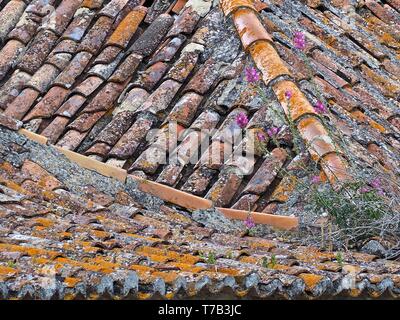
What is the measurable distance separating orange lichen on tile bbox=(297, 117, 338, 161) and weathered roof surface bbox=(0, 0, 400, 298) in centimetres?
1

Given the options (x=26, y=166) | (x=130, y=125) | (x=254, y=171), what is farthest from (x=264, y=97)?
(x=26, y=166)

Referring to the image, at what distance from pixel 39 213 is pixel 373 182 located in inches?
80.5

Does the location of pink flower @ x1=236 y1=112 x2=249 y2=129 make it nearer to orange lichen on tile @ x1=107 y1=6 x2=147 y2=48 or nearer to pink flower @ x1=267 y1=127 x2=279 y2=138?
pink flower @ x1=267 y1=127 x2=279 y2=138

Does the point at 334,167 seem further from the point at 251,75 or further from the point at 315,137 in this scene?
the point at 251,75

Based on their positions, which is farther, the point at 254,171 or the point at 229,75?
the point at 229,75

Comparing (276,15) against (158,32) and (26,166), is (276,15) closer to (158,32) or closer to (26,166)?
(158,32)

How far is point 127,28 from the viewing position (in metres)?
9.53

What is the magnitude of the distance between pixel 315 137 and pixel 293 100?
428 mm

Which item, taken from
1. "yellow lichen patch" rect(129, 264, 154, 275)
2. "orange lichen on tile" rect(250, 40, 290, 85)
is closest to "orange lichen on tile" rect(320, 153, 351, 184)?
"orange lichen on tile" rect(250, 40, 290, 85)

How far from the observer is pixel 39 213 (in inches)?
284

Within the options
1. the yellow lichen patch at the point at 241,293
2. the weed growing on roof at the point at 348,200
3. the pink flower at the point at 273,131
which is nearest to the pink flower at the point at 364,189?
the weed growing on roof at the point at 348,200

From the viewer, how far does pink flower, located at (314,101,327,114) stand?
325 inches

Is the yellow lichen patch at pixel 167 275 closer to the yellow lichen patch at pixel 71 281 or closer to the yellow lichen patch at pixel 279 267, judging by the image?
the yellow lichen patch at pixel 71 281
